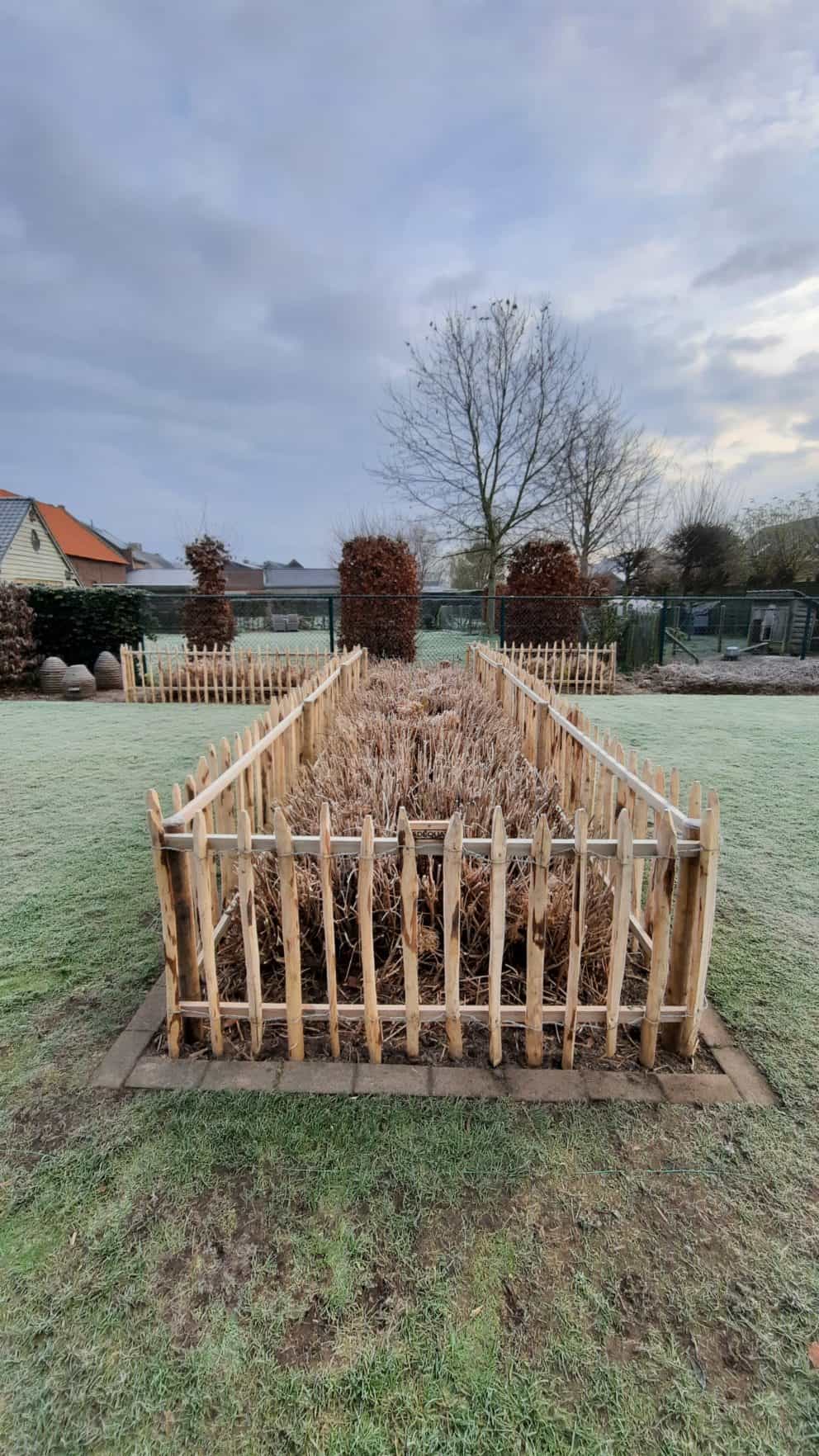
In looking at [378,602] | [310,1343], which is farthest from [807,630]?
[310,1343]

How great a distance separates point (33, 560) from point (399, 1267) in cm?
2779

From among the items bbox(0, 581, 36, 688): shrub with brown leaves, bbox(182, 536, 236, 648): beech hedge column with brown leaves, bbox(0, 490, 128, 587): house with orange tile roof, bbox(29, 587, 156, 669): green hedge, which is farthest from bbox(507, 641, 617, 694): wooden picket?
bbox(0, 490, 128, 587): house with orange tile roof

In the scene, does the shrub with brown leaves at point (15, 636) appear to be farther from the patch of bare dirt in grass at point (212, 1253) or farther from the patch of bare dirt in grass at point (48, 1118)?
the patch of bare dirt in grass at point (212, 1253)

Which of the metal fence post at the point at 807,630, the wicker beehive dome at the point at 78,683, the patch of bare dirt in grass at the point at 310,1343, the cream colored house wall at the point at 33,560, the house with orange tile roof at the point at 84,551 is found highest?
the house with orange tile roof at the point at 84,551

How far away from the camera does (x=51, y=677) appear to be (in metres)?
11.0

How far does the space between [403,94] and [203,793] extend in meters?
7.53

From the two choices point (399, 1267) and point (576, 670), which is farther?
point (576, 670)

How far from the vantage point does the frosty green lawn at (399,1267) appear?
1.13 meters

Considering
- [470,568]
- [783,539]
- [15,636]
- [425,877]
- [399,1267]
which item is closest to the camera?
[399,1267]

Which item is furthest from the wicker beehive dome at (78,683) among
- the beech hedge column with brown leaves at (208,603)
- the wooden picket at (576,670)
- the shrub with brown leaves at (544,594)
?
the shrub with brown leaves at (544,594)

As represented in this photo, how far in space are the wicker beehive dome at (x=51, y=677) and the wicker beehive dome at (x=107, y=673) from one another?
582 millimetres

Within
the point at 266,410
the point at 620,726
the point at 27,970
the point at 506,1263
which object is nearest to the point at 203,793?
the point at 27,970

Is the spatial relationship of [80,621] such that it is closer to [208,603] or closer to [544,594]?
[208,603]

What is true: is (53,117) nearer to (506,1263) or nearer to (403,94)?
(403,94)
